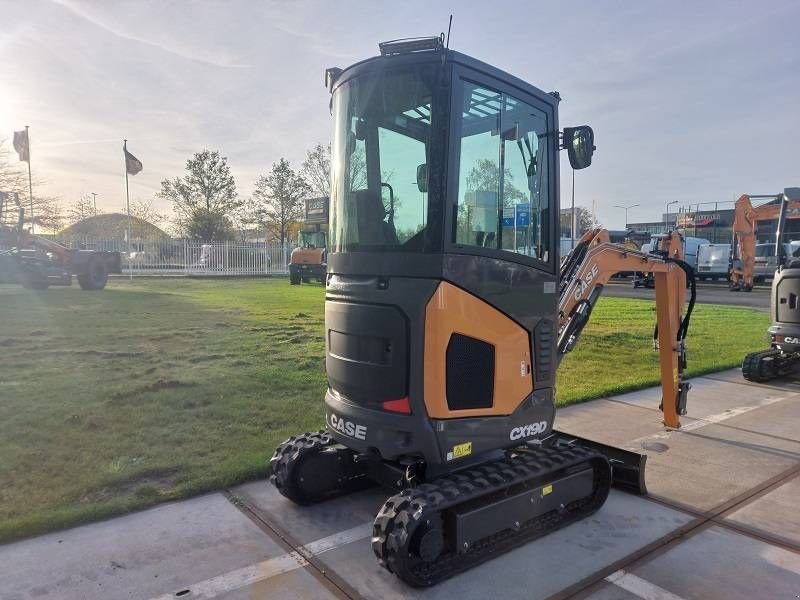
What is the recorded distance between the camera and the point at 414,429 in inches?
131

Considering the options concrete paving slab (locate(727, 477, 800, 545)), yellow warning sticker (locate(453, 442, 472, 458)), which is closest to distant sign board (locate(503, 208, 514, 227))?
yellow warning sticker (locate(453, 442, 472, 458))

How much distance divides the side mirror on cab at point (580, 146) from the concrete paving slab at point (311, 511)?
285cm

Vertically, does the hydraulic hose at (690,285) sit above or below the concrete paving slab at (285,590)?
above

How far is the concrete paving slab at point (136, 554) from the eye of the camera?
3215 mm

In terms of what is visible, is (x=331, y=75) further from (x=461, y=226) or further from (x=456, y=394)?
(x=456, y=394)

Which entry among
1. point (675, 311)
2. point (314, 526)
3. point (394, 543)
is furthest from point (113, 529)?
point (675, 311)

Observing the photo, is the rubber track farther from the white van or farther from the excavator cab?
the white van

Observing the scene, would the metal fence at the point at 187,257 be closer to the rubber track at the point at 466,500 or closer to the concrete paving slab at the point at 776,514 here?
the rubber track at the point at 466,500

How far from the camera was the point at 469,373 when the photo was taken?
11.5 feet

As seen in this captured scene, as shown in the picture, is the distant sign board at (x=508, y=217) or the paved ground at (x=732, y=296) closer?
the distant sign board at (x=508, y=217)

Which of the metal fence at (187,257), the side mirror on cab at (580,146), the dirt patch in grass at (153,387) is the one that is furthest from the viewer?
the metal fence at (187,257)

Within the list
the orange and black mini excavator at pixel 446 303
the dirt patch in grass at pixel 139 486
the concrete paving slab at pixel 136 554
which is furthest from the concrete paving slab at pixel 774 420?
the dirt patch in grass at pixel 139 486

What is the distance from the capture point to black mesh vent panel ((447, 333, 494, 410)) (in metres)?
3.40

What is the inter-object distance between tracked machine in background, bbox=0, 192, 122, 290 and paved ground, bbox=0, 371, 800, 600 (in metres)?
18.1
